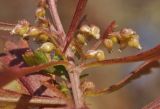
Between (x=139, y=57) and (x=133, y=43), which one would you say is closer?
(x=139, y=57)

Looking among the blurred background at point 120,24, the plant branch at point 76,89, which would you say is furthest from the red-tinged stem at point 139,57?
the blurred background at point 120,24

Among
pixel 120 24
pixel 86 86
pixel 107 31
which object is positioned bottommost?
pixel 120 24

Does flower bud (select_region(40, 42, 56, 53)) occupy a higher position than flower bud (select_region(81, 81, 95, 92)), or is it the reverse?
flower bud (select_region(40, 42, 56, 53))

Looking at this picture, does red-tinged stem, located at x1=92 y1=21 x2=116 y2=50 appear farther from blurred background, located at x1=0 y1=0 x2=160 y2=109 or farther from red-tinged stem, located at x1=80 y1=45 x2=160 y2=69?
blurred background, located at x1=0 y1=0 x2=160 y2=109

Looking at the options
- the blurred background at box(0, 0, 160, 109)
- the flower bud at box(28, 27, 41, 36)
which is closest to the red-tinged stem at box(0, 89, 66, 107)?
the flower bud at box(28, 27, 41, 36)

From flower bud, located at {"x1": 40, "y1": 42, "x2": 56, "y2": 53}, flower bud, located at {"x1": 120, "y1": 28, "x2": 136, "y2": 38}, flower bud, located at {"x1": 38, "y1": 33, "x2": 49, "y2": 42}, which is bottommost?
flower bud, located at {"x1": 120, "y1": 28, "x2": 136, "y2": 38}

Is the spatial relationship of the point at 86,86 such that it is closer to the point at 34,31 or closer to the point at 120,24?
the point at 34,31

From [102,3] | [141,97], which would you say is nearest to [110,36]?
[141,97]

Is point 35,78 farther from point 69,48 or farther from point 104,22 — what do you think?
point 104,22

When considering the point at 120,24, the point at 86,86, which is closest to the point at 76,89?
the point at 86,86
